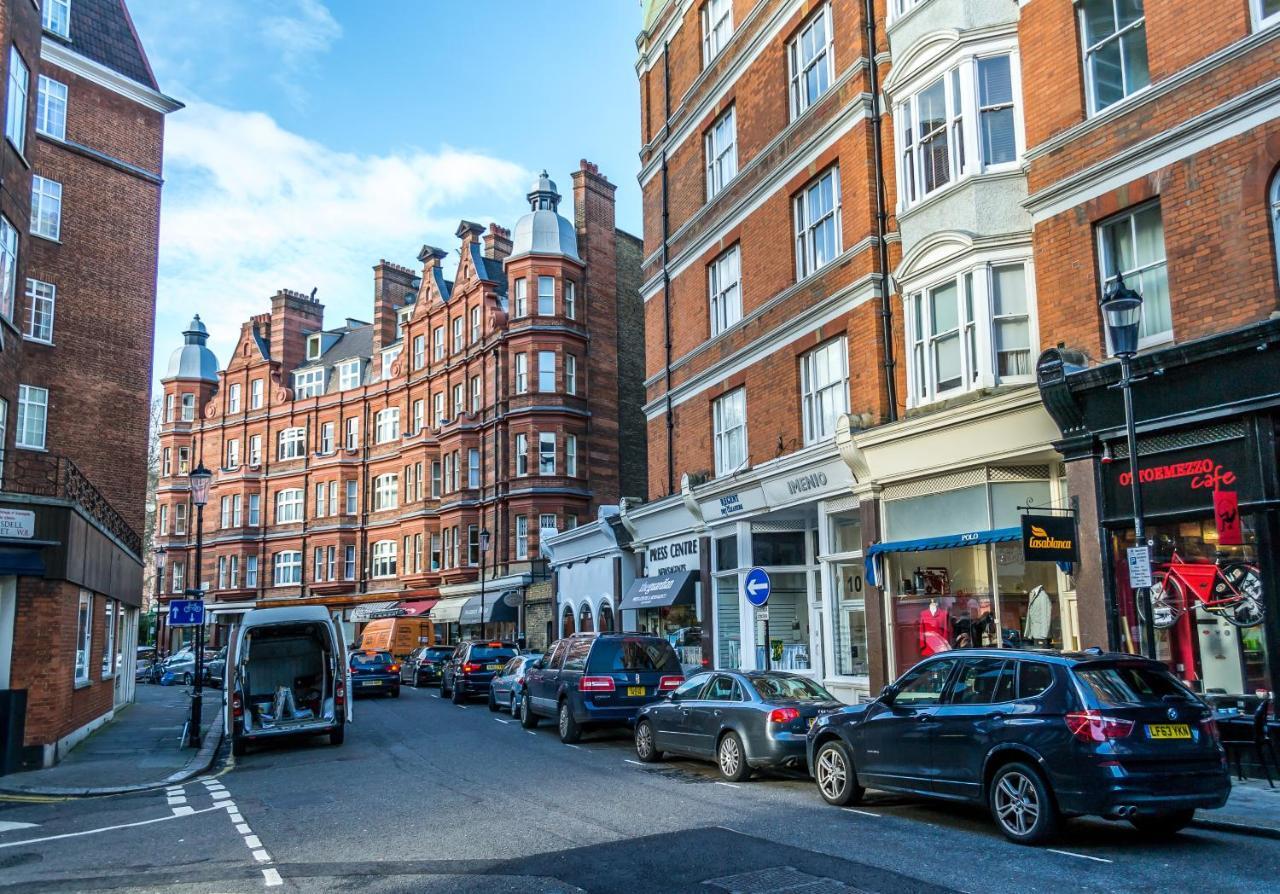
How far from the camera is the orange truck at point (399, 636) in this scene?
44.5 metres

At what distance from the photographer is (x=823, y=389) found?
21156 millimetres

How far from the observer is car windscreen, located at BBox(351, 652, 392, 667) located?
1251 inches

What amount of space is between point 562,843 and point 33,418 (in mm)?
22805

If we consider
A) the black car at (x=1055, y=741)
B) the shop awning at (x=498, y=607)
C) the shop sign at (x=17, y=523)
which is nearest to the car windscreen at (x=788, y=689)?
the black car at (x=1055, y=741)

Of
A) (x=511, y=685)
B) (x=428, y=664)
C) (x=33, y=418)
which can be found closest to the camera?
(x=511, y=685)

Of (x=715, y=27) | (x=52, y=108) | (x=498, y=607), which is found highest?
(x=715, y=27)

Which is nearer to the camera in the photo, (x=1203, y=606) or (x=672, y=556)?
(x=1203, y=606)

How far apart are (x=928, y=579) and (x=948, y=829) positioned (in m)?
8.73

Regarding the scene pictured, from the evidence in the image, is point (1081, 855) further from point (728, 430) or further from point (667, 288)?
point (667, 288)

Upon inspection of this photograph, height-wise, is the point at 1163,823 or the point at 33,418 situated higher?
the point at 33,418

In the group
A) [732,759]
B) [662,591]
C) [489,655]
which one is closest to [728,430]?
[662,591]

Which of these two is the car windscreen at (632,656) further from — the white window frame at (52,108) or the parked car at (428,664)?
the white window frame at (52,108)

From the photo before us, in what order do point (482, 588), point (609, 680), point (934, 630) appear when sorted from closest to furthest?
point (934, 630) < point (609, 680) < point (482, 588)

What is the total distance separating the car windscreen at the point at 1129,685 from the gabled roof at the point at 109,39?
29899 mm
